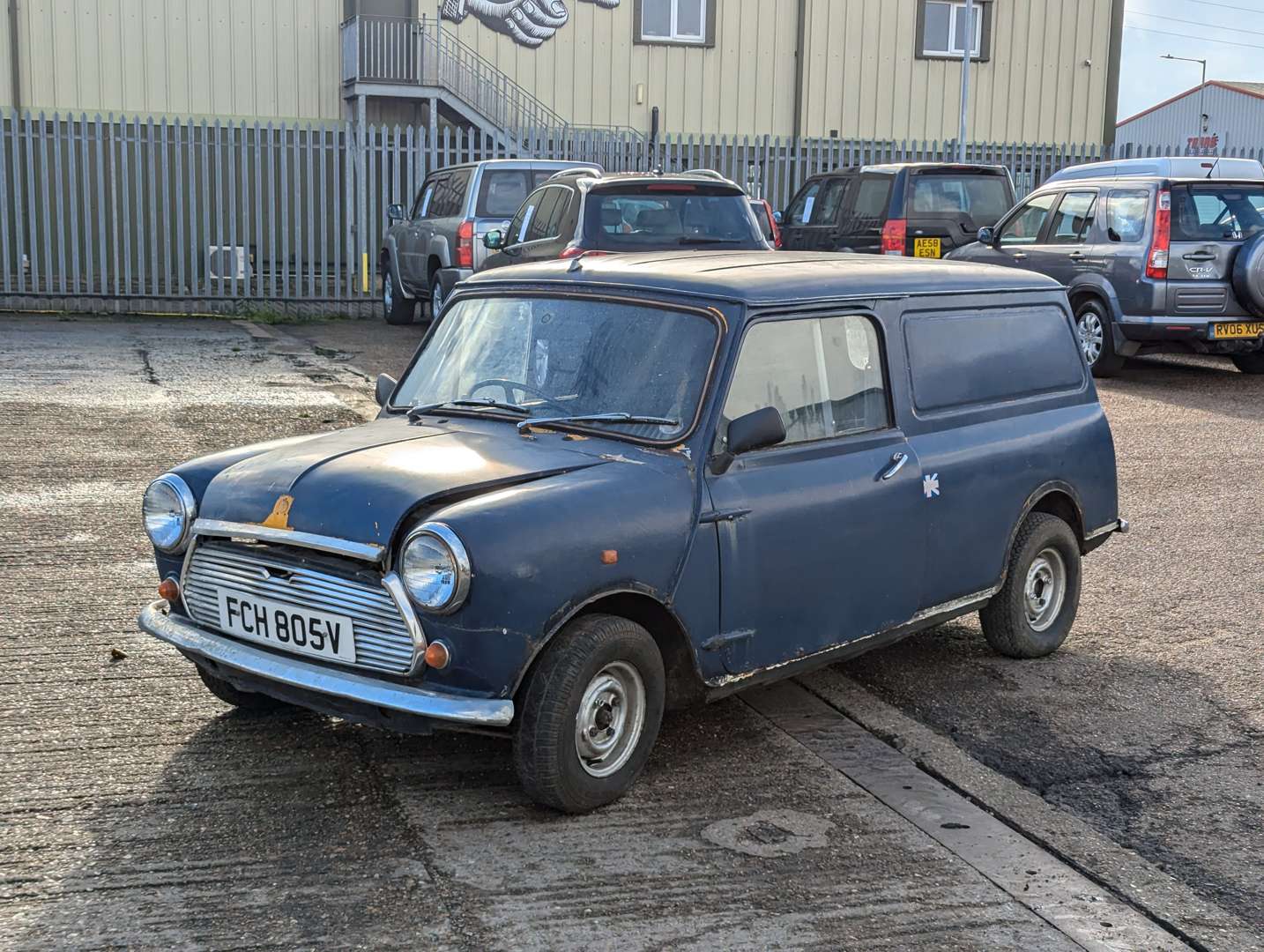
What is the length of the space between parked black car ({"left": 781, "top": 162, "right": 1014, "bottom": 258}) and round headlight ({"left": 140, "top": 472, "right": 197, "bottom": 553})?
42.1 ft

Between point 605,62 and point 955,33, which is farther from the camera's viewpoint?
point 955,33

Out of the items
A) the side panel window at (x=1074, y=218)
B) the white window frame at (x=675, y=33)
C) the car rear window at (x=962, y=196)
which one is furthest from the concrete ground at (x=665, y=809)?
the white window frame at (x=675, y=33)

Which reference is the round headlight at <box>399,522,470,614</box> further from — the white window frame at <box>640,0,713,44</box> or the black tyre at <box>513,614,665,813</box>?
the white window frame at <box>640,0,713,44</box>

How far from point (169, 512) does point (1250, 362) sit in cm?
1277

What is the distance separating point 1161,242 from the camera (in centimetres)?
1363

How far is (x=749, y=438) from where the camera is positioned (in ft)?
15.3

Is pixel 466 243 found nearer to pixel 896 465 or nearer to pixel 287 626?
pixel 896 465

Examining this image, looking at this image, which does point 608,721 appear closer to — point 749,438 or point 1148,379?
point 749,438

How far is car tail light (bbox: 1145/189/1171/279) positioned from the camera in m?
13.6

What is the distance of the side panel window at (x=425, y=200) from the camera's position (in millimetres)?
17984

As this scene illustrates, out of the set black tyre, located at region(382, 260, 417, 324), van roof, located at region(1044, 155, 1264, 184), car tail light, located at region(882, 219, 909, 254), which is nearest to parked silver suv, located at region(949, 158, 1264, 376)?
van roof, located at region(1044, 155, 1264, 184)

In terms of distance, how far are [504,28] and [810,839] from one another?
2432 centimetres

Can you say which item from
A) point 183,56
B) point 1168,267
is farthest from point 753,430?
point 183,56

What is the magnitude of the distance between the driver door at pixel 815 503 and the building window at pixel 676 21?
2342cm
